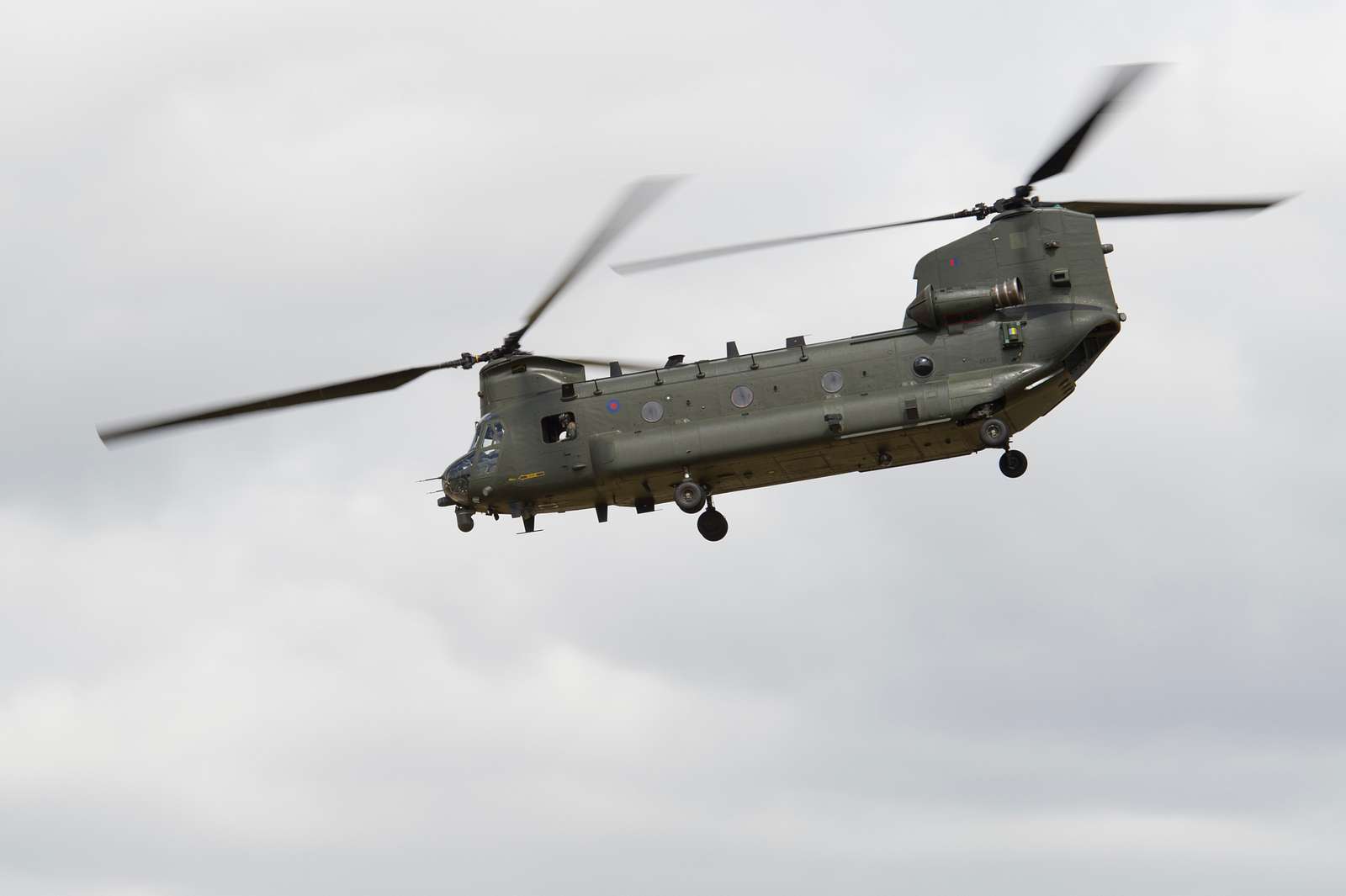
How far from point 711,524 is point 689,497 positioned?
60.2 inches

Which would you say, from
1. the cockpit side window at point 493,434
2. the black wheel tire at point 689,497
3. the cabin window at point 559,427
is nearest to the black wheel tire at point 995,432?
the black wheel tire at point 689,497

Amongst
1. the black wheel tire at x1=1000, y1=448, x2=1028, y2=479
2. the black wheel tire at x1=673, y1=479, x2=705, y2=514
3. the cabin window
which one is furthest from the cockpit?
the black wheel tire at x1=1000, y1=448, x2=1028, y2=479

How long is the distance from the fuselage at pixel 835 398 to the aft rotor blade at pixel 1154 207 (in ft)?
2.68

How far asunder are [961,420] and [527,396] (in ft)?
37.3

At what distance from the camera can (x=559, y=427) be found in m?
50.6

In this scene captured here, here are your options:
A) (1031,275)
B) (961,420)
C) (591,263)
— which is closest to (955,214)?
(1031,275)

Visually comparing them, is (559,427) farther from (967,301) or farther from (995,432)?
(995,432)

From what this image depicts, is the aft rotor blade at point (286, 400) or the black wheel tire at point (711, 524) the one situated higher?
the aft rotor blade at point (286, 400)

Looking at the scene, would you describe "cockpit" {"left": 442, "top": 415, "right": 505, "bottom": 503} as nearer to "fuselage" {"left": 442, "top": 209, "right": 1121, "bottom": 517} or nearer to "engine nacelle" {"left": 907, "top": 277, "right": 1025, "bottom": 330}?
"fuselage" {"left": 442, "top": 209, "right": 1121, "bottom": 517}

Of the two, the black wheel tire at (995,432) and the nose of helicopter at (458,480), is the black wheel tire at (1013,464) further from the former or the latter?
the nose of helicopter at (458,480)

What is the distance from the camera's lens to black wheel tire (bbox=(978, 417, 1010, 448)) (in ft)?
156

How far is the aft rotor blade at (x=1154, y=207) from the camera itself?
47.8 m

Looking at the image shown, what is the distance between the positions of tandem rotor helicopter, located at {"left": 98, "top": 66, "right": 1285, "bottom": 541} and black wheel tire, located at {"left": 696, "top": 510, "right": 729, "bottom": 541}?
4 cm

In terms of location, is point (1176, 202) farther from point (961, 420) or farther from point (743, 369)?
point (743, 369)
